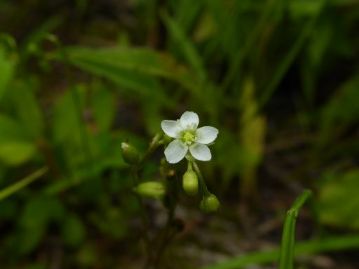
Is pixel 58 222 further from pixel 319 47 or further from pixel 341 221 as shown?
pixel 319 47

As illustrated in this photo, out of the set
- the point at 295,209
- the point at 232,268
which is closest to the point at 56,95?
the point at 232,268

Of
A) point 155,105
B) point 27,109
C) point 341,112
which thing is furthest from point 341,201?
point 27,109

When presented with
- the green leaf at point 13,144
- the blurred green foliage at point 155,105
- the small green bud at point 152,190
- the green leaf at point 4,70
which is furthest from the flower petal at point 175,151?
Answer: the green leaf at point 13,144

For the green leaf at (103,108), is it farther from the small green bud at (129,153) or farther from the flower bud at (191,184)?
the flower bud at (191,184)

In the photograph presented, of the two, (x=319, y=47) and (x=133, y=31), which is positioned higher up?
(x=133, y=31)

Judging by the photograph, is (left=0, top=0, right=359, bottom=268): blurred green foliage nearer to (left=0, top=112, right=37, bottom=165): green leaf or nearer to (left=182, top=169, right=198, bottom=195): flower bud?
(left=0, top=112, right=37, bottom=165): green leaf

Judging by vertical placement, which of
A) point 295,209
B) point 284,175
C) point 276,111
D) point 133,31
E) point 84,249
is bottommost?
point 295,209

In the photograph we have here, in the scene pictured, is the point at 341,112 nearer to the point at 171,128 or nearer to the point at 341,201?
the point at 341,201
